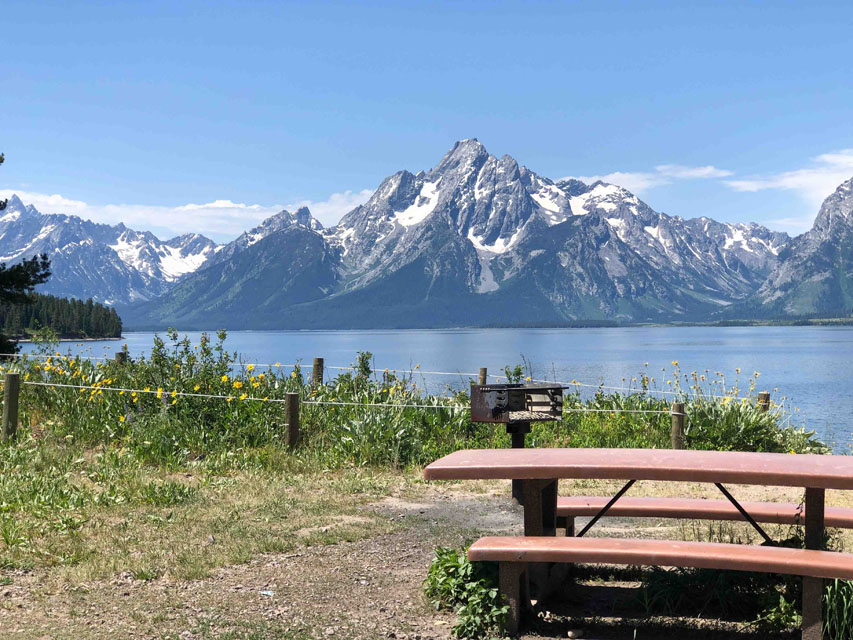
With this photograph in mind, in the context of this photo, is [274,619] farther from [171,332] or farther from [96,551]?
[171,332]

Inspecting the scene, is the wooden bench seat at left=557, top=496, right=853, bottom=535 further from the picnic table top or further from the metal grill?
the metal grill

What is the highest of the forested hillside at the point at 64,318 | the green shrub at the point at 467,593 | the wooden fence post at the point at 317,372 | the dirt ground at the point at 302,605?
the forested hillside at the point at 64,318

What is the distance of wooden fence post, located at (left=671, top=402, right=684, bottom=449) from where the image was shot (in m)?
12.2

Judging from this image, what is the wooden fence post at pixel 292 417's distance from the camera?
11500 millimetres

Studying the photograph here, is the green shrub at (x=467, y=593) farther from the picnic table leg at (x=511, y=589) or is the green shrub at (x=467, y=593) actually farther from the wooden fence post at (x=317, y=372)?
the wooden fence post at (x=317, y=372)

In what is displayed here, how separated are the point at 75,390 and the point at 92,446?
1793mm

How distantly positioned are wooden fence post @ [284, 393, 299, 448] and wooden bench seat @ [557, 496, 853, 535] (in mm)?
5732

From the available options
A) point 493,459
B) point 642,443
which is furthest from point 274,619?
point 642,443

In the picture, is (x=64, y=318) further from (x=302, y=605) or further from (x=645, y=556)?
(x=645, y=556)

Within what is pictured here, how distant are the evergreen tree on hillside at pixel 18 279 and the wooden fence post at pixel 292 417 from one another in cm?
2656

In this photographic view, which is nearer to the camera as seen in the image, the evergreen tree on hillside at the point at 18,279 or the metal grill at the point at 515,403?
the metal grill at the point at 515,403

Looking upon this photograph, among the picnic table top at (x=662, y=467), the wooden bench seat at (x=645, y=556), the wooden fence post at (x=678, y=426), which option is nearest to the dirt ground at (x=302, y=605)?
the wooden bench seat at (x=645, y=556)

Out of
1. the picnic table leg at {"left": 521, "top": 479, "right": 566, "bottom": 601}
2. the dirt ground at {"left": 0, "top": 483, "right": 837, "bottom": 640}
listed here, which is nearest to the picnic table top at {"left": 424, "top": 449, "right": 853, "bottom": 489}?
the picnic table leg at {"left": 521, "top": 479, "right": 566, "bottom": 601}

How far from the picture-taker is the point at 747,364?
292 feet
